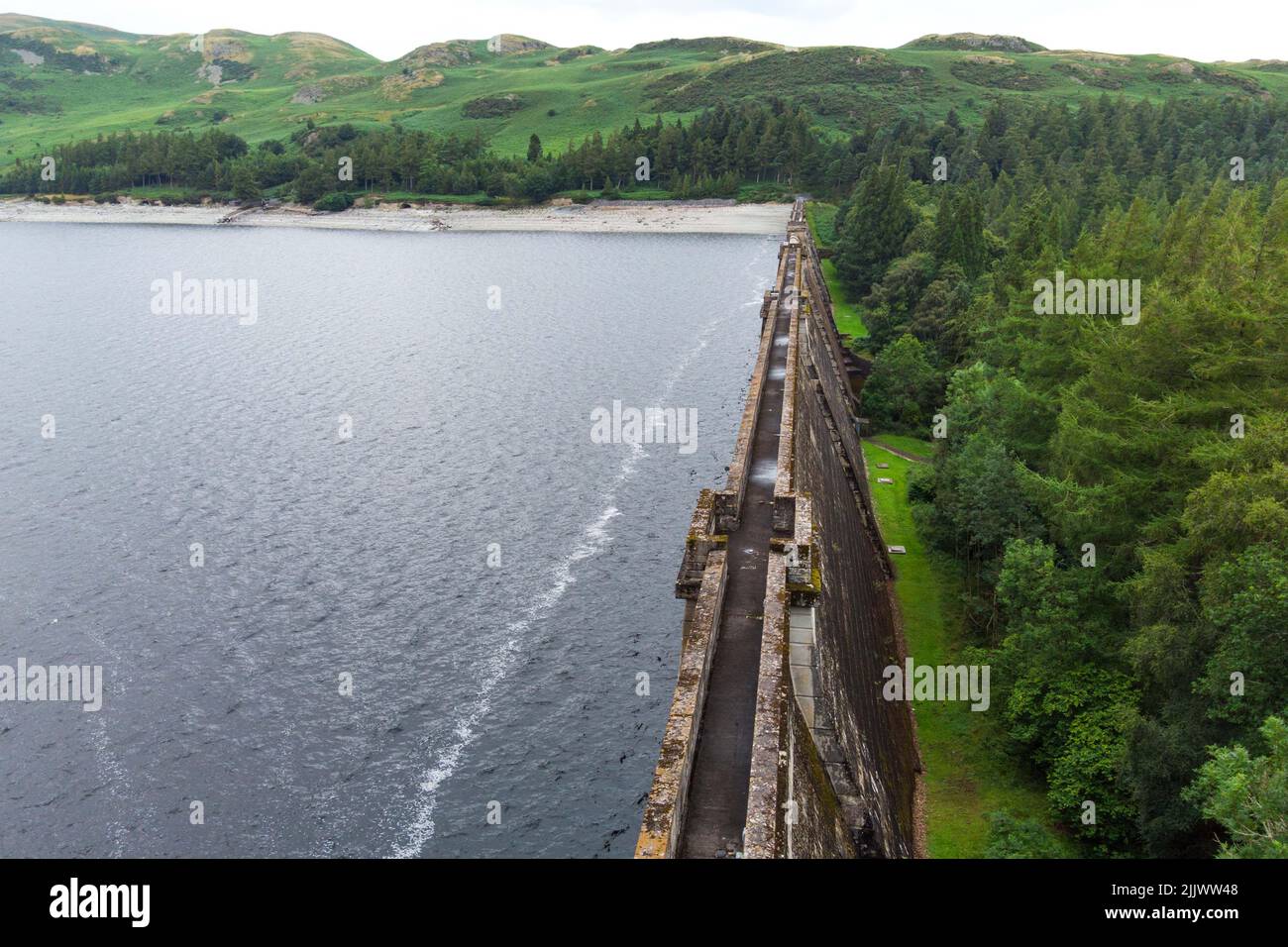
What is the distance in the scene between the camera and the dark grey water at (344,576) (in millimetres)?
39000

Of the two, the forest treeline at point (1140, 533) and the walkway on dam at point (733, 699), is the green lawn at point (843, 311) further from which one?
the walkway on dam at point (733, 699)

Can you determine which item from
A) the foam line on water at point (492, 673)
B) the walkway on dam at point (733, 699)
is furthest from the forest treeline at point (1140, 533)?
the foam line on water at point (492, 673)

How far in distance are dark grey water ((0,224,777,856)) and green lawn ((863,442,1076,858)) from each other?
12249mm

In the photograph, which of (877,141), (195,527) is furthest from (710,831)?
(877,141)

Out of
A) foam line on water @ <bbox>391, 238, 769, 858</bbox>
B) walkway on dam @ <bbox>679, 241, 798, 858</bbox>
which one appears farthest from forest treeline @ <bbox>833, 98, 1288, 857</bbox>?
foam line on water @ <bbox>391, 238, 769, 858</bbox>

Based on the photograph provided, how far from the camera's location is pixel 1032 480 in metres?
42.4

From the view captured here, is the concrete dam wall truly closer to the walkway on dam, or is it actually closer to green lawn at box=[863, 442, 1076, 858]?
the walkway on dam

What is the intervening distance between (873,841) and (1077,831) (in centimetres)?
1057

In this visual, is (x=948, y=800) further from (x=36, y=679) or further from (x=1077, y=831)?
(x=36, y=679)

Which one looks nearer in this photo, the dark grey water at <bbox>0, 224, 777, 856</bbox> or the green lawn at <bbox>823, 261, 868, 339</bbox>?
the dark grey water at <bbox>0, 224, 777, 856</bbox>

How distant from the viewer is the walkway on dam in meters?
22.1

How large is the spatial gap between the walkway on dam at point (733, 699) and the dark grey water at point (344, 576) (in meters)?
12.1

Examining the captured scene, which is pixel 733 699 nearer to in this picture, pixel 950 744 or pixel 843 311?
pixel 950 744

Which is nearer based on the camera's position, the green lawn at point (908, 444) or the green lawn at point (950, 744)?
the green lawn at point (950, 744)
